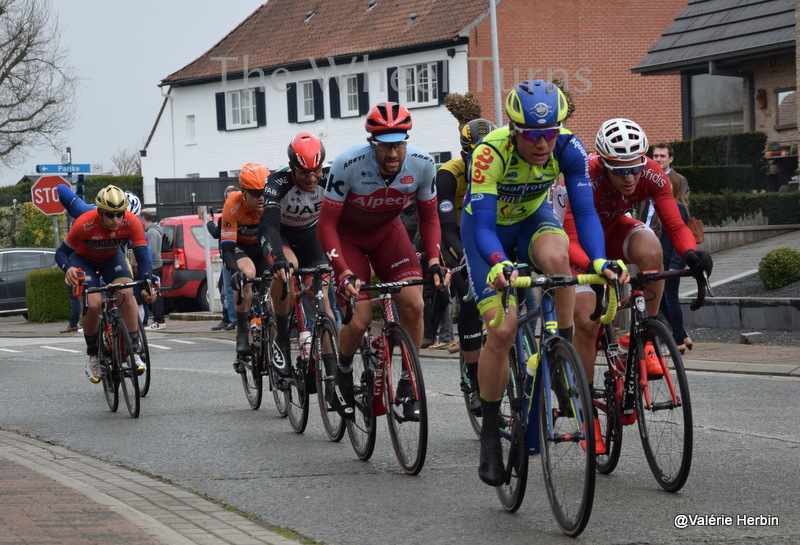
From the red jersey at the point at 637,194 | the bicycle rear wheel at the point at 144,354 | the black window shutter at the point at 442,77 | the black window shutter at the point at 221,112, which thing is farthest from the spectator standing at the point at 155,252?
the black window shutter at the point at 221,112

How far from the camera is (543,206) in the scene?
22.1ft

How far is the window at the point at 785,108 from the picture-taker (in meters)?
27.2

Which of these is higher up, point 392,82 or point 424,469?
point 392,82

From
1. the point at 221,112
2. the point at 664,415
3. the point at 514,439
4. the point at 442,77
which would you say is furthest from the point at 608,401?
the point at 221,112

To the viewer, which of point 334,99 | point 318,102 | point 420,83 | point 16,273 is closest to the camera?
point 16,273

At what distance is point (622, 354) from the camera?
645 centimetres

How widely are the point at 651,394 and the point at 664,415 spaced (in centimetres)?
13

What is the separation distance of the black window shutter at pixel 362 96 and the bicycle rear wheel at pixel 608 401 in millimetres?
40290

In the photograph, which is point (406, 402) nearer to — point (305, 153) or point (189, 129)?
point (305, 153)

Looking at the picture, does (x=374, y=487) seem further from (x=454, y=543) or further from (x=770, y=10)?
(x=770, y=10)

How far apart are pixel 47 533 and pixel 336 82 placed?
43.4m

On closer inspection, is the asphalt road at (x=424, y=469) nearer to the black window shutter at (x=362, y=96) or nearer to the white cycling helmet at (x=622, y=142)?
the white cycling helmet at (x=622, y=142)

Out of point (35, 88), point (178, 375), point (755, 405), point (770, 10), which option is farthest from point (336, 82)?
point (755, 405)

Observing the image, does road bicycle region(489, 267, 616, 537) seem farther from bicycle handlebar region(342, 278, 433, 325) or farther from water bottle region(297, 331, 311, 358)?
water bottle region(297, 331, 311, 358)
